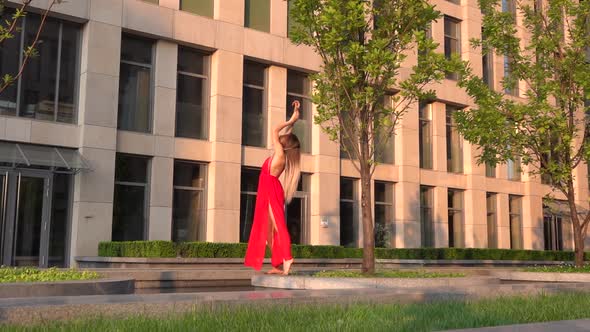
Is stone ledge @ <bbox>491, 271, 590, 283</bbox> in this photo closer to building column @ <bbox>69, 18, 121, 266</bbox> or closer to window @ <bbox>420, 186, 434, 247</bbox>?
building column @ <bbox>69, 18, 121, 266</bbox>

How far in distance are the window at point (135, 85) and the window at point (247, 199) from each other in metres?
4.44

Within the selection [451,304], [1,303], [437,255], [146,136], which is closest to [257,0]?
[146,136]

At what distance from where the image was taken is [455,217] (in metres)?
33.9

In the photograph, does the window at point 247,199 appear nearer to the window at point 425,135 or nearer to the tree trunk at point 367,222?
the window at point 425,135

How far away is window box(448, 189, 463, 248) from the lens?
33.7m

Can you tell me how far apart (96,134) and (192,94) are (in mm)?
4525

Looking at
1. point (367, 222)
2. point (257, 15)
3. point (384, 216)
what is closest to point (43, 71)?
point (257, 15)

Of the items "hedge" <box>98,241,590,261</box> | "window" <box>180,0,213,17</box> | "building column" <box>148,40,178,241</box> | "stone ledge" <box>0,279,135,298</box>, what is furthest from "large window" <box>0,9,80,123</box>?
"stone ledge" <box>0,279,135,298</box>

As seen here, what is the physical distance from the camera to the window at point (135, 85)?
2295cm

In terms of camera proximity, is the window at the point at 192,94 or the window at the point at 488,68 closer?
the window at the point at 192,94

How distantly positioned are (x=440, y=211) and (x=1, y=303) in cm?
2780

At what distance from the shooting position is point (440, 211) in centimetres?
3250

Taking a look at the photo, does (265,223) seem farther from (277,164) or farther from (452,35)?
(452,35)

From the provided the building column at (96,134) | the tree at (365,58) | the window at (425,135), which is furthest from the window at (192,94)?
the window at (425,135)
